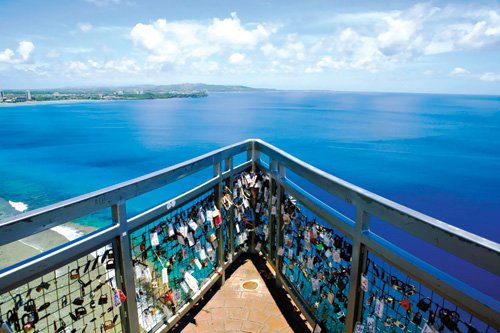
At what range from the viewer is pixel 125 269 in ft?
6.38

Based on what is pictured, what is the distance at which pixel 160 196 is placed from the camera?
744 inches

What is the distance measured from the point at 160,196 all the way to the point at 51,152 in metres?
17.7

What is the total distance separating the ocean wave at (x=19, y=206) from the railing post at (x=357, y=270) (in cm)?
1616

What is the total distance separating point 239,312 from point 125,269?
1.41 meters

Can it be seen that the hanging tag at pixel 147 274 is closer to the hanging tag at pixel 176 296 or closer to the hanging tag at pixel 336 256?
the hanging tag at pixel 176 296

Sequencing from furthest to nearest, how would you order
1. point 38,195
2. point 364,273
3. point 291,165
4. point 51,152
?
1. point 51,152
2. point 38,195
3. point 291,165
4. point 364,273

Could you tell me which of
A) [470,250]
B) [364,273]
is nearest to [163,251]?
[364,273]

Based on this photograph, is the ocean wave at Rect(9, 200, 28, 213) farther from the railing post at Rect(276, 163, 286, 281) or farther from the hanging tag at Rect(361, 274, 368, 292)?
the hanging tag at Rect(361, 274, 368, 292)

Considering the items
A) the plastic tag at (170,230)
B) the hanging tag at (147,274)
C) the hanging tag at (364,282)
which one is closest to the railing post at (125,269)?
the hanging tag at (147,274)

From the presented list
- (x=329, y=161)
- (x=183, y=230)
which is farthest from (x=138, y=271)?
(x=329, y=161)

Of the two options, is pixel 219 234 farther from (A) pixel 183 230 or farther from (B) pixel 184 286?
(A) pixel 183 230

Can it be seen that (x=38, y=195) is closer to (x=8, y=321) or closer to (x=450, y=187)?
(x=8, y=321)

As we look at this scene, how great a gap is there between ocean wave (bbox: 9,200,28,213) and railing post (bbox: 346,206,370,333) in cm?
1616

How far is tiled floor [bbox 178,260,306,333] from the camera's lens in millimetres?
2779
